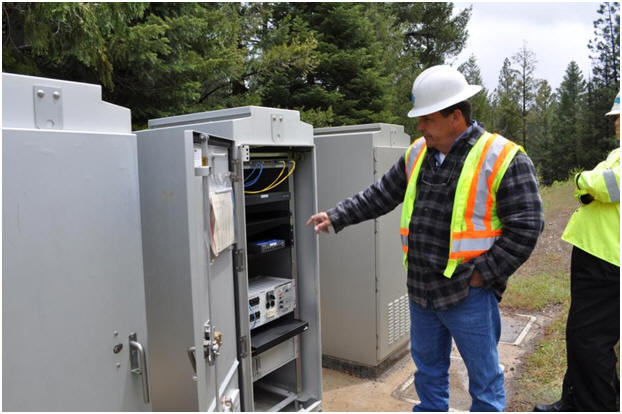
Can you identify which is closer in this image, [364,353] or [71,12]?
[71,12]

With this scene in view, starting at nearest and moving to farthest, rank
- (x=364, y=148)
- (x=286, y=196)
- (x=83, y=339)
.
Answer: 1. (x=83, y=339)
2. (x=286, y=196)
3. (x=364, y=148)

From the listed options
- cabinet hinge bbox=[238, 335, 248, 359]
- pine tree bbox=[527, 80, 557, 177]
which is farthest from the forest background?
pine tree bbox=[527, 80, 557, 177]

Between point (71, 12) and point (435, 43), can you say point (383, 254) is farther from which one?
point (435, 43)

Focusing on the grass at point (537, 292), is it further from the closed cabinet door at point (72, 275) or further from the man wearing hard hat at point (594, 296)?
the closed cabinet door at point (72, 275)

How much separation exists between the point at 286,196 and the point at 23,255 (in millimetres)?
1722

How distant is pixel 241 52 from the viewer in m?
6.82

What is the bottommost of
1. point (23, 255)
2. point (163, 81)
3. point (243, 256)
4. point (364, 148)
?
point (243, 256)

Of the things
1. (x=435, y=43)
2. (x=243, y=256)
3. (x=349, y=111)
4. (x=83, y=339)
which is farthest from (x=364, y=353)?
(x=435, y=43)

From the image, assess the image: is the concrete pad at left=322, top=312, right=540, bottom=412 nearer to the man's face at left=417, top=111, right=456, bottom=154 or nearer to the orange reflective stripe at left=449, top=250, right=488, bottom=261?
the orange reflective stripe at left=449, top=250, right=488, bottom=261

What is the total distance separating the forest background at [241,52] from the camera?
3.54 m

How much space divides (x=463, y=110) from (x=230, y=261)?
1.25m

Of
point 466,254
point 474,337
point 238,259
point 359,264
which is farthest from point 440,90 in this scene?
point 359,264

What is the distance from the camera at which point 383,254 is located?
3.67m

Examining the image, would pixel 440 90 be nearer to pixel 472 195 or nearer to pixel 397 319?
pixel 472 195
